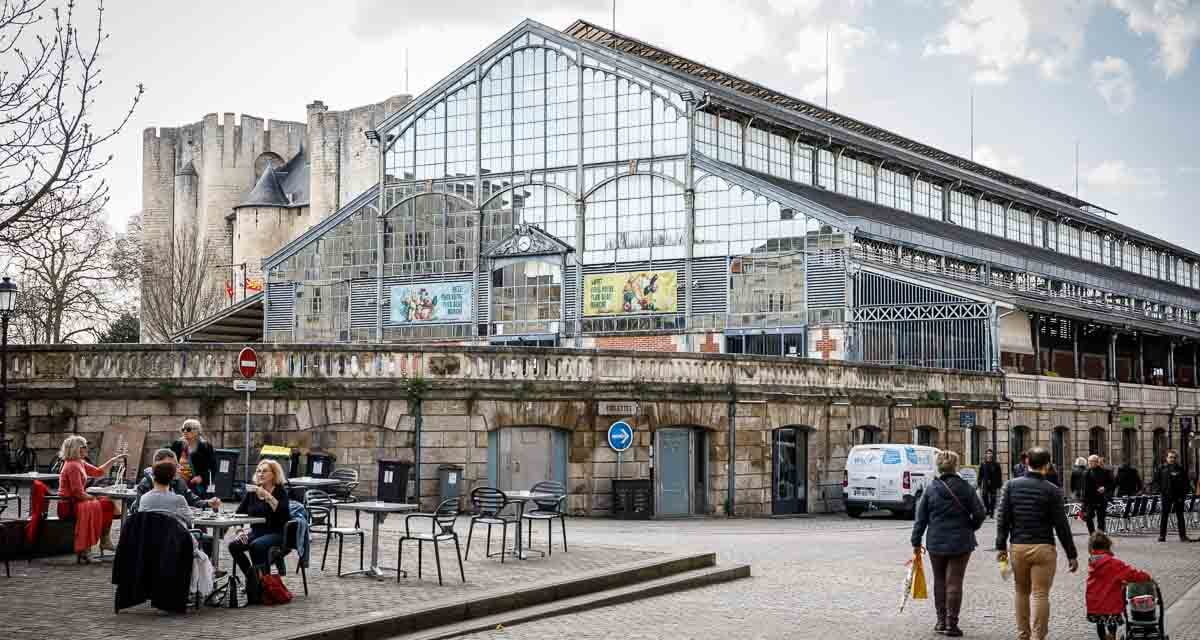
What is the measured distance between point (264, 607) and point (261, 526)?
2.79 ft

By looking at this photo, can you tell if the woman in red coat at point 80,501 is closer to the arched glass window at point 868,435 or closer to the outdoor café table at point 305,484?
the outdoor café table at point 305,484

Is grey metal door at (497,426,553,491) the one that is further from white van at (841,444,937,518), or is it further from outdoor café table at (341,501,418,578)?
outdoor café table at (341,501,418,578)

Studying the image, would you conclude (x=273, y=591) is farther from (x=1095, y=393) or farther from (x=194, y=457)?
(x=1095, y=393)

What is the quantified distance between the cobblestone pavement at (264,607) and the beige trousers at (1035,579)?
18.5 feet

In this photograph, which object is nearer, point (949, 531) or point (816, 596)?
point (949, 531)

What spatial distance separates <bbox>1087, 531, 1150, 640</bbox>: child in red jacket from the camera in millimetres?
12891

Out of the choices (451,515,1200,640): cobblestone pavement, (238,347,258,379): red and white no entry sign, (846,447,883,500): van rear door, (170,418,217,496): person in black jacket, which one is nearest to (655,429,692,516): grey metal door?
(846,447,883,500): van rear door

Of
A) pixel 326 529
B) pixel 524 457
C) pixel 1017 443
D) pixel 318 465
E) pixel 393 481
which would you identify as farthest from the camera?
pixel 1017 443

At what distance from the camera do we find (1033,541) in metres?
13.4

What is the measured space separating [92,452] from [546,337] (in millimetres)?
26177

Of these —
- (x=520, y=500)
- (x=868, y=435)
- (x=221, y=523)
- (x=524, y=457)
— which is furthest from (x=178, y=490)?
(x=868, y=435)

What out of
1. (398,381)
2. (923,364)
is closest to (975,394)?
(923,364)

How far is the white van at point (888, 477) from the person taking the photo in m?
35.1

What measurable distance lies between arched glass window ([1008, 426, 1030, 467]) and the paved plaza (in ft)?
76.5
